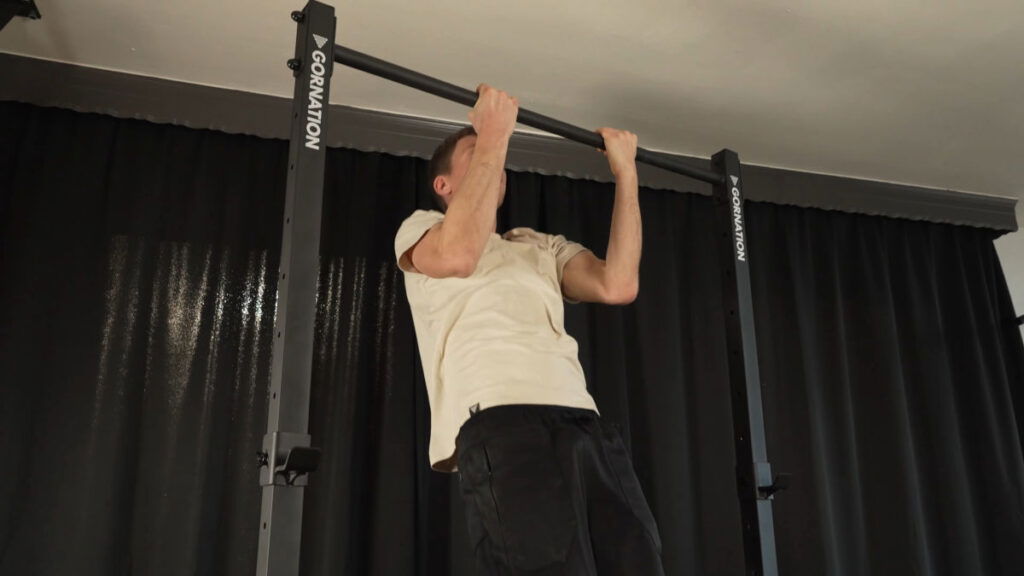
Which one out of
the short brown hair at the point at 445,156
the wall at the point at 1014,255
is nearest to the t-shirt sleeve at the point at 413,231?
the short brown hair at the point at 445,156

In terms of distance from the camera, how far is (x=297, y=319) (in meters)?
1.36

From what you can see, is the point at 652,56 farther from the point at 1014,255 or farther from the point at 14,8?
the point at 1014,255

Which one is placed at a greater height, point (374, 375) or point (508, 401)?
point (374, 375)

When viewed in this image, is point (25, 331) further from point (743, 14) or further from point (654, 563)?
point (743, 14)

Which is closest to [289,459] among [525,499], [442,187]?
[525,499]

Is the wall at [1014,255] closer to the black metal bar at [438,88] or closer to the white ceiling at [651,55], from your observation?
the white ceiling at [651,55]

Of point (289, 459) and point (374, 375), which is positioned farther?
point (374, 375)

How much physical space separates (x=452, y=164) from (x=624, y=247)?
1.46 feet

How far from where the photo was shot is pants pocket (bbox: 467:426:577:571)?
1.32m

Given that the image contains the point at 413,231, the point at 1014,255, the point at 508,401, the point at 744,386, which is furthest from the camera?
the point at 1014,255

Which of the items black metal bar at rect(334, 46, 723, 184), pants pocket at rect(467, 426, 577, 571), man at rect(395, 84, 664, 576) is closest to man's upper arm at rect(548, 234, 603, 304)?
man at rect(395, 84, 664, 576)

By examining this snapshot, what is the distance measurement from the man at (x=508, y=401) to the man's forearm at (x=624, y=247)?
0.16m

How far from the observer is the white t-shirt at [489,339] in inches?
60.0

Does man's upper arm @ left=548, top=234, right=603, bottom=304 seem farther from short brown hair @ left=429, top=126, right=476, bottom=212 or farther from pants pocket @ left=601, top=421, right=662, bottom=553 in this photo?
pants pocket @ left=601, top=421, right=662, bottom=553
